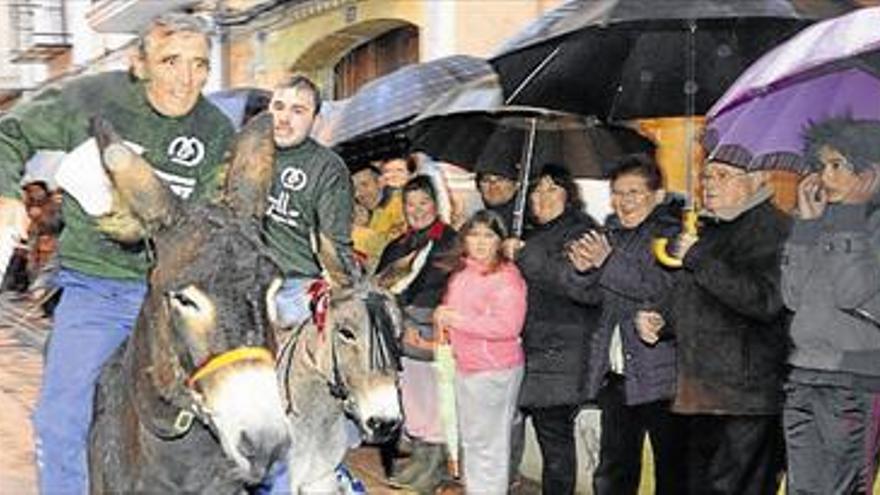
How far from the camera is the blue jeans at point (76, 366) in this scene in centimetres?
396

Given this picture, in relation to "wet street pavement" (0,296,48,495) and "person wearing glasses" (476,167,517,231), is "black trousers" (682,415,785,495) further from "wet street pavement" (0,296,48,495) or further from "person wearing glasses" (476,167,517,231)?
"wet street pavement" (0,296,48,495)

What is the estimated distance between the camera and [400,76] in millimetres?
9070

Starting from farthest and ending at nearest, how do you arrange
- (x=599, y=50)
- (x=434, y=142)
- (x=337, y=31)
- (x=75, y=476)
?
(x=337, y=31), (x=434, y=142), (x=599, y=50), (x=75, y=476)

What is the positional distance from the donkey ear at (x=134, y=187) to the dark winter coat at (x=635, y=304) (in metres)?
3.36

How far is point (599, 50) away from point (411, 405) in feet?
8.33

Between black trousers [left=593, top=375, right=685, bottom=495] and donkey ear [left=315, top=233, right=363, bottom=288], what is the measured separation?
5.89ft

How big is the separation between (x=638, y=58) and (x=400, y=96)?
1747mm

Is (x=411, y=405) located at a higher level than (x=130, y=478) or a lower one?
lower

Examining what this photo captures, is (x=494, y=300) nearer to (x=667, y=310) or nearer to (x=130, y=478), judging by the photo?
(x=667, y=310)

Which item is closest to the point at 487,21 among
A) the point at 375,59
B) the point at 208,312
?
the point at 375,59

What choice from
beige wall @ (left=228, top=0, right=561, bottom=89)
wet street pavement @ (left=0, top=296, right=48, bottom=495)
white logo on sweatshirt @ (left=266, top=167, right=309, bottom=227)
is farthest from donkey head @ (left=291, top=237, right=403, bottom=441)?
beige wall @ (left=228, top=0, right=561, bottom=89)

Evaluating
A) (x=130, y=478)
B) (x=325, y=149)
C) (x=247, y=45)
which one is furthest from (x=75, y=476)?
(x=247, y=45)

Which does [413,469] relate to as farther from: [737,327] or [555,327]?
[737,327]

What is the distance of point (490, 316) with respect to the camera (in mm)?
6777
